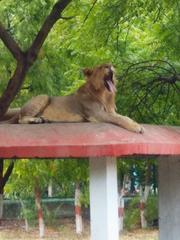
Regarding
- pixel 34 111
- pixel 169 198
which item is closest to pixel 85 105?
pixel 34 111

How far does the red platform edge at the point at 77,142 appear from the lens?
4188mm

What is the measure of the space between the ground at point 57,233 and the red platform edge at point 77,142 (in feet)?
35.2

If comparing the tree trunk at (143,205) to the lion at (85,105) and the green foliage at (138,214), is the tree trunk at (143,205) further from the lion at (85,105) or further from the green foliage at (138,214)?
the lion at (85,105)

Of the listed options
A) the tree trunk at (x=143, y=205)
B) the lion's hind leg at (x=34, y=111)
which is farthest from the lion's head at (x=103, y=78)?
the tree trunk at (x=143, y=205)

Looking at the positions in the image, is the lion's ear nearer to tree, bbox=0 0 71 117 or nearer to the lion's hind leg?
the lion's hind leg

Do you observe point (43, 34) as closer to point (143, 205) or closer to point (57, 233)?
point (143, 205)

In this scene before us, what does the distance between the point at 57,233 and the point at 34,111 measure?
11.7 m

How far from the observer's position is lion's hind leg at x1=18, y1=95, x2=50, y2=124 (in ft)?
17.3

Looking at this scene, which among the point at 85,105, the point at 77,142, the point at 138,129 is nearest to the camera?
the point at 77,142

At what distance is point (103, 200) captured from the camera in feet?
14.1

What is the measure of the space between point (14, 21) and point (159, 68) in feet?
8.92

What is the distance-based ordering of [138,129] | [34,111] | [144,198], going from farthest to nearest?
[144,198], [34,111], [138,129]

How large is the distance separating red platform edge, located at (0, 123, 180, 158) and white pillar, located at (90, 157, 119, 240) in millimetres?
218

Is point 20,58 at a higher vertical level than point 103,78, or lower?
higher
